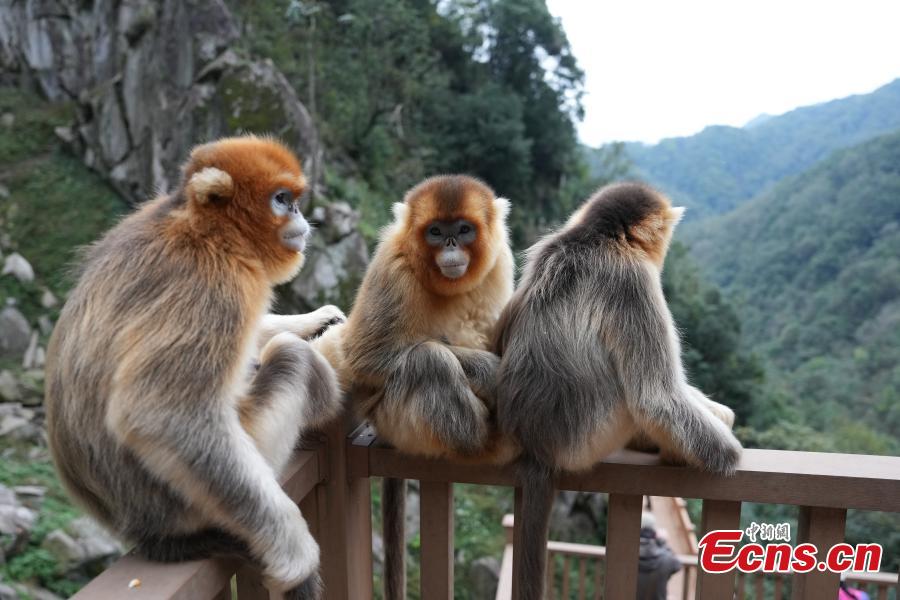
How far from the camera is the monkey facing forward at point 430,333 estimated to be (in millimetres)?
2201

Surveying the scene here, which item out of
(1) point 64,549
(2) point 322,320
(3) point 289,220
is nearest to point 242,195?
(3) point 289,220

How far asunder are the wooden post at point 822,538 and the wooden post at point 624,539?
47 cm

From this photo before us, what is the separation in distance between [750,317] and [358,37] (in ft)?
62.4

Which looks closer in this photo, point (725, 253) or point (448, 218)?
point (448, 218)

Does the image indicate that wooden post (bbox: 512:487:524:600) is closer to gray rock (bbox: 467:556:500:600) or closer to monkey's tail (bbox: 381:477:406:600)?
monkey's tail (bbox: 381:477:406:600)

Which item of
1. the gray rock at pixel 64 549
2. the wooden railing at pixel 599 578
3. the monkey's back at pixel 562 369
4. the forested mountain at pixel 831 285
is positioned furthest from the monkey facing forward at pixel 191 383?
Result: the forested mountain at pixel 831 285

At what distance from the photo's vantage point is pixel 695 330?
19750 millimetres

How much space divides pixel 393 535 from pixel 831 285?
87.3 feet

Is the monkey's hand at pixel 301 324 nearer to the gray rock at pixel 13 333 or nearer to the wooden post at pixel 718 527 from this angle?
the wooden post at pixel 718 527

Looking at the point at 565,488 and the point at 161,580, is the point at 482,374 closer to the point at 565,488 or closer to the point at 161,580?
the point at 565,488

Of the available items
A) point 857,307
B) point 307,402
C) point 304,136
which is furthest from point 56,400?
point 857,307

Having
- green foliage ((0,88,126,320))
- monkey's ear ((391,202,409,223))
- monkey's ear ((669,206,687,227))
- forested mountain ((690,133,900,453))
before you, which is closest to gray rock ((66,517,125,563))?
green foliage ((0,88,126,320))

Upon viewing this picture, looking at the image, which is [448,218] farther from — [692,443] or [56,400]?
[56,400]

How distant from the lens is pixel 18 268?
9180 millimetres
